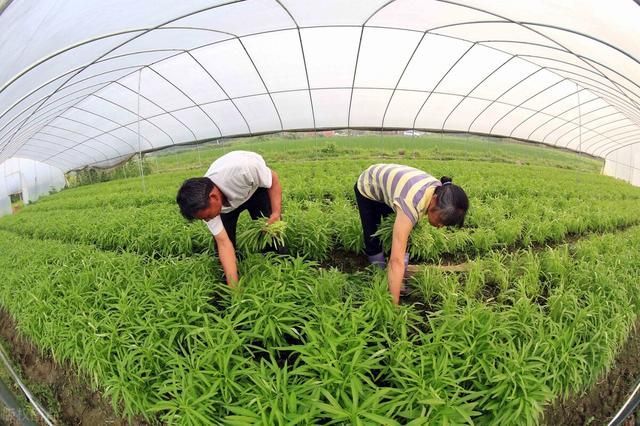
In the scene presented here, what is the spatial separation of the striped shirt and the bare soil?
171 centimetres

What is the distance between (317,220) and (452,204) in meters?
1.69

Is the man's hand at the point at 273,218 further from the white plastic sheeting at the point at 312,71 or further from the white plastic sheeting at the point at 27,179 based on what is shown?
the white plastic sheeting at the point at 27,179

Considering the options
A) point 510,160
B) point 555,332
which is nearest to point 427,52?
point 510,160

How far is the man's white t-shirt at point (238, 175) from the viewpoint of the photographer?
5.88 feet

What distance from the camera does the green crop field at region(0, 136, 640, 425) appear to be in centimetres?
123

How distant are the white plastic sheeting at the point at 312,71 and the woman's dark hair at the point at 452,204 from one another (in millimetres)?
1662

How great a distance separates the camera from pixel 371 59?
4.08 m

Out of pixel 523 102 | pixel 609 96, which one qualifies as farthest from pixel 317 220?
pixel 523 102

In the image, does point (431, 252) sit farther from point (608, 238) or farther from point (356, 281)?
point (608, 238)

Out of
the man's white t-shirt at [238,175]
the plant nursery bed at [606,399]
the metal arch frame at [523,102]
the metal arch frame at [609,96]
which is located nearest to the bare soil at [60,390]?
the man's white t-shirt at [238,175]

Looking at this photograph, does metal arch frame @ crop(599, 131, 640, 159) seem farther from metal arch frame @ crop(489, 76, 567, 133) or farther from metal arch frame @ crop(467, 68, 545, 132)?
metal arch frame @ crop(467, 68, 545, 132)

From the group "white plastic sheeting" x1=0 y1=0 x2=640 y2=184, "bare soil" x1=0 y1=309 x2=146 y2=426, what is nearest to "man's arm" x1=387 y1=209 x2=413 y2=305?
"bare soil" x1=0 y1=309 x2=146 y2=426

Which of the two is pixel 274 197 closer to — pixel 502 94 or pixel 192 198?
pixel 192 198

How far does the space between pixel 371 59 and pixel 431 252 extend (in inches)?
114
